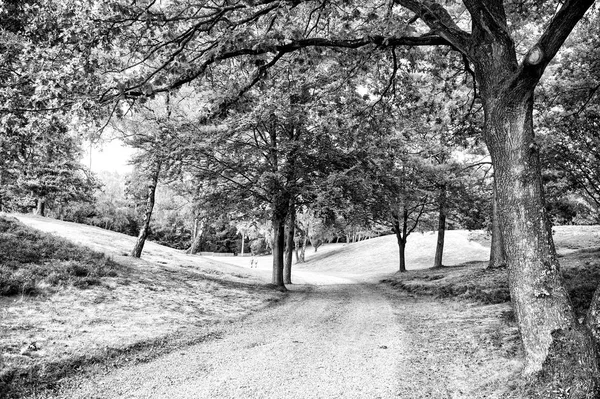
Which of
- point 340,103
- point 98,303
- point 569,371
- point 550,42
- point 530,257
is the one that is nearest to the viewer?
point 569,371

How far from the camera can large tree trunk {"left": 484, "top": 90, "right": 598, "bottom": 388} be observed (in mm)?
3605

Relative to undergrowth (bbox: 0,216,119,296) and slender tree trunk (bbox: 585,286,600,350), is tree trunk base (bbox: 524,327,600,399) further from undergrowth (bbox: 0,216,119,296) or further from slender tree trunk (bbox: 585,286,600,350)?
undergrowth (bbox: 0,216,119,296)

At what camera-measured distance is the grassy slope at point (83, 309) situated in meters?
4.63

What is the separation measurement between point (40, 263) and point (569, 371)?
1104 centimetres

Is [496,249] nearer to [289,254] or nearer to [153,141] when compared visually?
[289,254]

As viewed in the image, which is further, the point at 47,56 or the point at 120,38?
the point at 120,38

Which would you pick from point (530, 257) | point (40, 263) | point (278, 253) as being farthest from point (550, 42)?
point (278, 253)

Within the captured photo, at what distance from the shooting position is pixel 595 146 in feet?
35.9

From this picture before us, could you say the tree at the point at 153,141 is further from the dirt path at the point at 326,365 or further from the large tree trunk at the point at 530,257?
the large tree trunk at the point at 530,257

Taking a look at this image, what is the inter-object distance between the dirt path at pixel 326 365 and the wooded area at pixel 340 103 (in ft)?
4.38

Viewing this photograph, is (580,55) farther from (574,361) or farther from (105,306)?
(105,306)

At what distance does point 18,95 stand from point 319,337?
6.63 metres

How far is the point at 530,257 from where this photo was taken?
4.09 meters

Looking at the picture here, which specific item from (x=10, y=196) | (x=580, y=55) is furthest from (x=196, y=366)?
(x=10, y=196)
